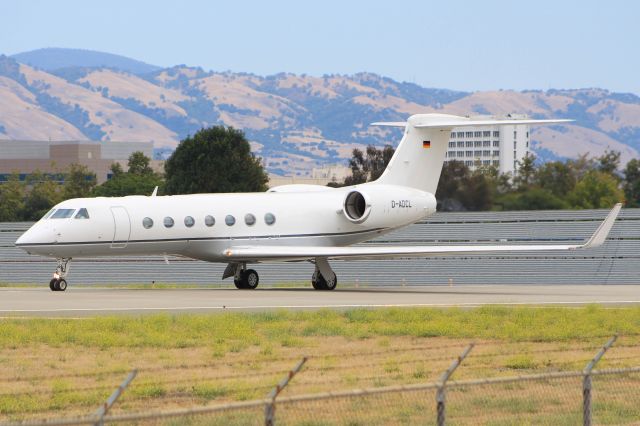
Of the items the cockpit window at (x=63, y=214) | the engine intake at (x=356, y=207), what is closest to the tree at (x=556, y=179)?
the engine intake at (x=356, y=207)

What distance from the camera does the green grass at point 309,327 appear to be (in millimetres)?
20500

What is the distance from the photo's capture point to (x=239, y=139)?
305ft

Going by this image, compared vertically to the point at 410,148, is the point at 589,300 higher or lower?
lower

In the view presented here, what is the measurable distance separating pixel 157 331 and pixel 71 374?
16.0 feet

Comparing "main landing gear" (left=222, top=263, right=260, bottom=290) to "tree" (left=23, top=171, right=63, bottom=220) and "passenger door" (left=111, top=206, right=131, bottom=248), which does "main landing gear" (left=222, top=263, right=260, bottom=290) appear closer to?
"passenger door" (left=111, top=206, right=131, bottom=248)

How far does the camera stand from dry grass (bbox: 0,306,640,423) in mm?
15117

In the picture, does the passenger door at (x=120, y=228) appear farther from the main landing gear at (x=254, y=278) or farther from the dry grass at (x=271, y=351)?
the dry grass at (x=271, y=351)

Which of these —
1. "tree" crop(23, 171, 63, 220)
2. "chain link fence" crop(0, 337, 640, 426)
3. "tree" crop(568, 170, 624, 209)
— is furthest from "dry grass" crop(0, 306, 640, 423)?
"tree" crop(23, 171, 63, 220)

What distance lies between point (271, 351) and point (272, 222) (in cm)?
1686

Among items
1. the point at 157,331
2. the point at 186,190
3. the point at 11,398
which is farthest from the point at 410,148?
the point at 186,190

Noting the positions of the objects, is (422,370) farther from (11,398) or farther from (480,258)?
(480,258)

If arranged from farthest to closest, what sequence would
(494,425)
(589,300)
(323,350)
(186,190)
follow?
(186,190)
(589,300)
(323,350)
(494,425)

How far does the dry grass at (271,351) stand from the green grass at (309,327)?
0.09ft

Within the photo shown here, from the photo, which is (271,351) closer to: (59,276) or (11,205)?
(59,276)
